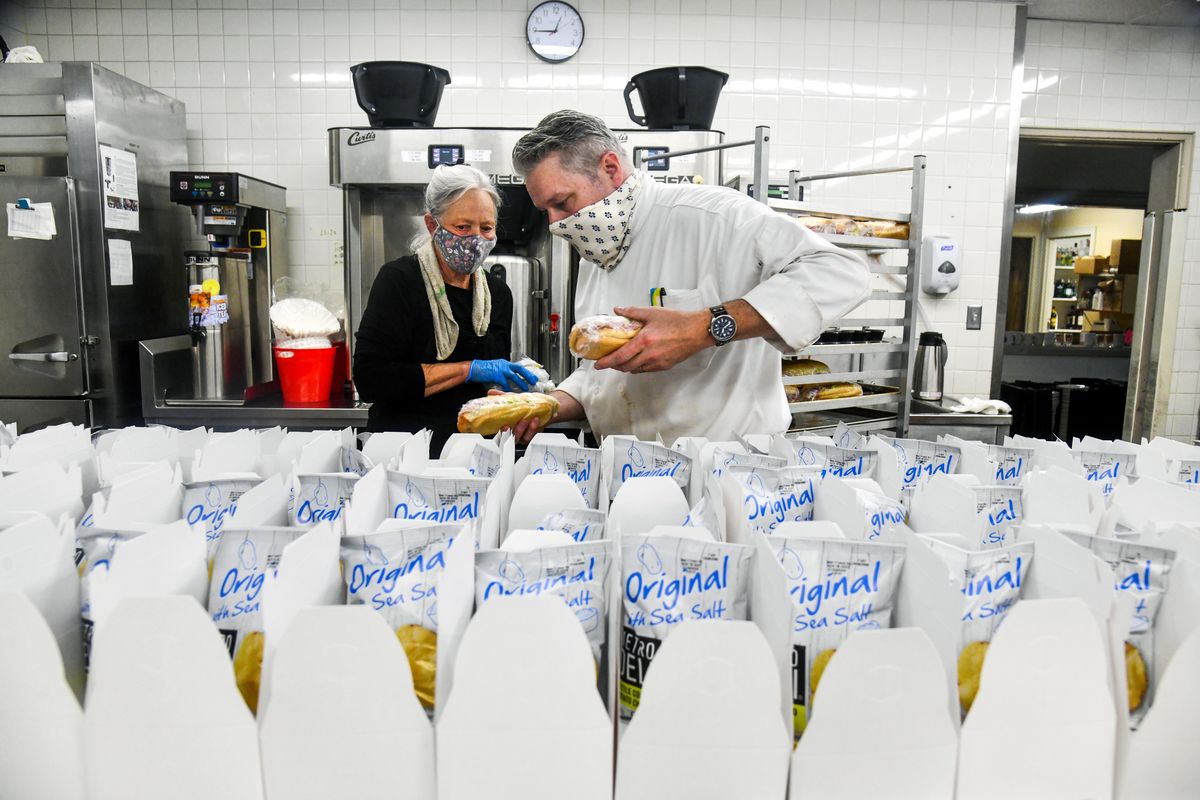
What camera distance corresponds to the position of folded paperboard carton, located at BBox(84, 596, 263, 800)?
620 millimetres

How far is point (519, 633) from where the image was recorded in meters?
0.63

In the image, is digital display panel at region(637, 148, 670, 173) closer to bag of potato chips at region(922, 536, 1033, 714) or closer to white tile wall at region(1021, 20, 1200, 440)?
white tile wall at region(1021, 20, 1200, 440)

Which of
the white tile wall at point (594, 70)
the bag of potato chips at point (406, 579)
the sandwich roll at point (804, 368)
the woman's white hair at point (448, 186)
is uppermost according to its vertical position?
the white tile wall at point (594, 70)

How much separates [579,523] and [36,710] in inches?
21.1

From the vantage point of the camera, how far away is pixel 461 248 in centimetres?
234

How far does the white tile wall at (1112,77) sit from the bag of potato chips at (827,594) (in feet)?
13.7

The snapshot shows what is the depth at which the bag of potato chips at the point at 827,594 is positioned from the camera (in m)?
0.74

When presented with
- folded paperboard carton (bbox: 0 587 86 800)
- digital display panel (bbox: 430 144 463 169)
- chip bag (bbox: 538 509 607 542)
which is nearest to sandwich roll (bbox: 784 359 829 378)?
digital display panel (bbox: 430 144 463 169)

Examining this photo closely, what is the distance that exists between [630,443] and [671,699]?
0.61 meters

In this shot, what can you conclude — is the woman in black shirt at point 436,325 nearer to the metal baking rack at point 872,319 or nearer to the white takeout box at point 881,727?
the metal baking rack at point 872,319

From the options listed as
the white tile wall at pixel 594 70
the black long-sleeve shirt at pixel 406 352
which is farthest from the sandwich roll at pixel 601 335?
the white tile wall at pixel 594 70

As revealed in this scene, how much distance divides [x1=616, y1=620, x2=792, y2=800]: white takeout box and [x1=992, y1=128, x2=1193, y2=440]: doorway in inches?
157

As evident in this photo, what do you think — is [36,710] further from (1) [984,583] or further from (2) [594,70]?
(2) [594,70]

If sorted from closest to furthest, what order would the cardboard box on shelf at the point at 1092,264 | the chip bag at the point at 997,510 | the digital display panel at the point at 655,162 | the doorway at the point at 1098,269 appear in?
the chip bag at the point at 997,510 → the digital display panel at the point at 655,162 → the doorway at the point at 1098,269 → the cardboard box on shelf at the point at 1092,264
